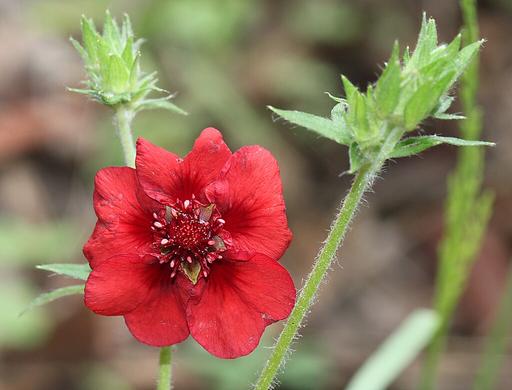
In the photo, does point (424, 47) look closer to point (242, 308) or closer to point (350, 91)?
point (350, 91)

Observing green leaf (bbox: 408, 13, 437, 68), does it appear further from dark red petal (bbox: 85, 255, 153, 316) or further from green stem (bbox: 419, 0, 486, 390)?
green stem (bbox: 419, 0, 486, 390)

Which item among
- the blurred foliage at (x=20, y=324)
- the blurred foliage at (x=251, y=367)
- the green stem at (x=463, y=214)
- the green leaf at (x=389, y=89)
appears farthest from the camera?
the blurred foliage at (x=20, y=324)

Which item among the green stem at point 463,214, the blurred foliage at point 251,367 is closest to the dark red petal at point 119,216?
the green stem at point 463,214

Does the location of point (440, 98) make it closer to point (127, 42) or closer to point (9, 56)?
point (127, 42)

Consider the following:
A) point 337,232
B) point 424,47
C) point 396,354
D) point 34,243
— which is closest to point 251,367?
point 396,354

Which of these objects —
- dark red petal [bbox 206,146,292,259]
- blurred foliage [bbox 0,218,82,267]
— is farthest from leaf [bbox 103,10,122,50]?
blurred foliage [bbox 0,218,82,267]

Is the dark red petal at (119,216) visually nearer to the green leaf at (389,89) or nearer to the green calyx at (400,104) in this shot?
the green calyx at (400,104)
